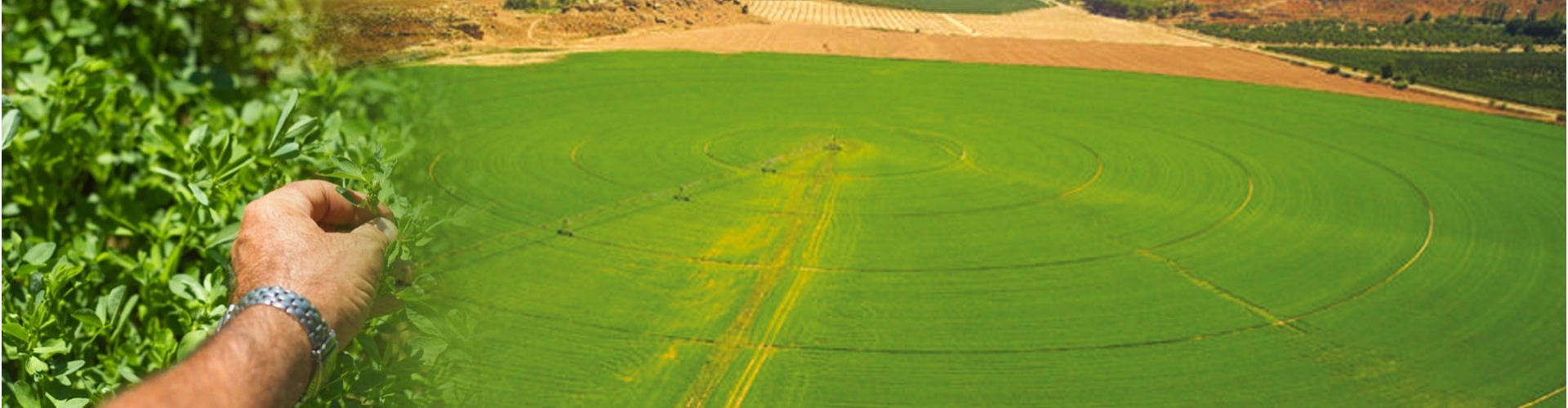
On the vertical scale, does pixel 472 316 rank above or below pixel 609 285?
above

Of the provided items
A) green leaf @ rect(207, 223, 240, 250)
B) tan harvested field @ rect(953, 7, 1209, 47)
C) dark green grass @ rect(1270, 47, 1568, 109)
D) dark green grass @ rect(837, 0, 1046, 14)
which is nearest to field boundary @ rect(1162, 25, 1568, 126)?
dark green grass @ rect(1270, 47, 1568, 109)

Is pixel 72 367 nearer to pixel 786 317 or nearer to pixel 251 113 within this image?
pixel 251 113

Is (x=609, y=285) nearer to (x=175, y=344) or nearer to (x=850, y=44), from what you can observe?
(x=175, y=344)

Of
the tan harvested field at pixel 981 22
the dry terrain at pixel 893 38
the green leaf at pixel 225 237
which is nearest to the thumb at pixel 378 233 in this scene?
the green leaf at pixel 225 237

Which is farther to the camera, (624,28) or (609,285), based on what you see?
(624,28)

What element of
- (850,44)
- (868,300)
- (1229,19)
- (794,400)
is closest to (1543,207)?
(868,300)

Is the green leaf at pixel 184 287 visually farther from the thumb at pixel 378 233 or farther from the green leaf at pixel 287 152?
the thumb at pixel 378 233

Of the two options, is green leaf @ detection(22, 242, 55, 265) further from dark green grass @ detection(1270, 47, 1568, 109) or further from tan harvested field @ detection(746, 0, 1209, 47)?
dark green grass @ detection(1270, 47, 1568, 109)
